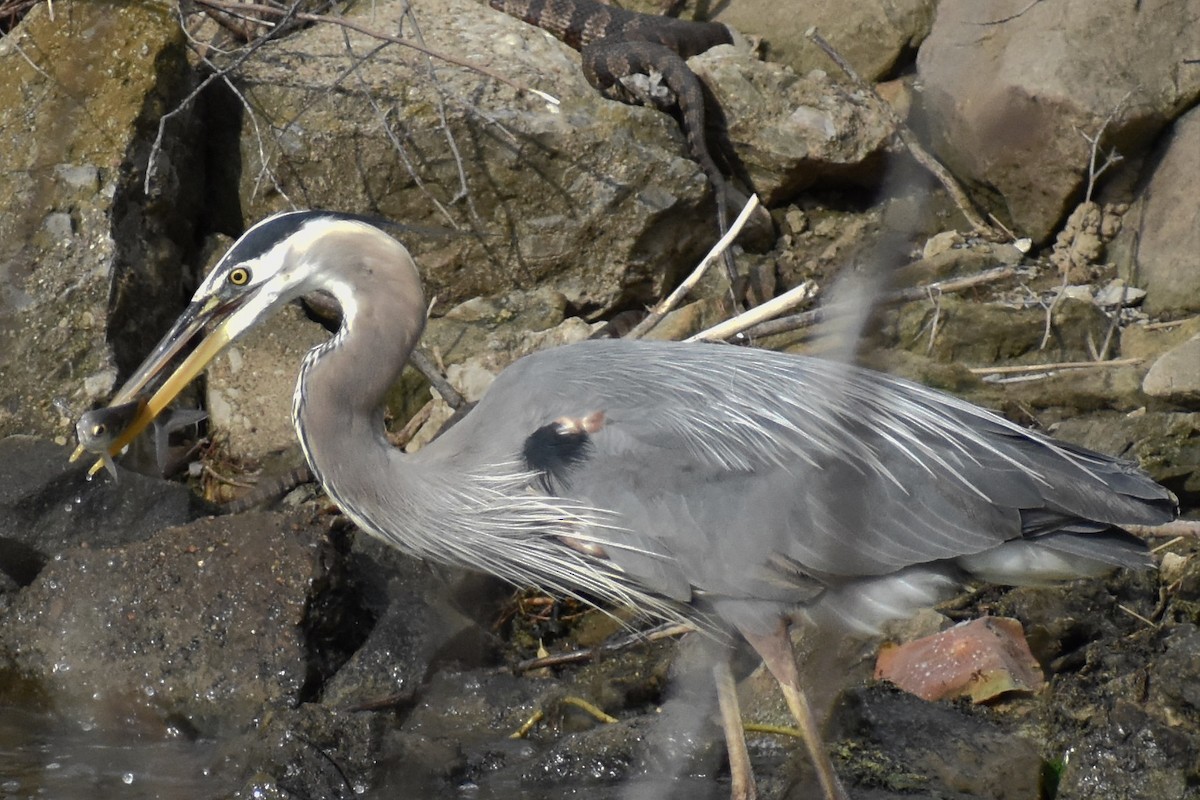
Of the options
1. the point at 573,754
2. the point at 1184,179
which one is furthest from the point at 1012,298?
the point at 573,754

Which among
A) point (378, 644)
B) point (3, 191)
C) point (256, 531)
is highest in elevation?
point (3, 191)

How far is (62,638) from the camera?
15.1 ft

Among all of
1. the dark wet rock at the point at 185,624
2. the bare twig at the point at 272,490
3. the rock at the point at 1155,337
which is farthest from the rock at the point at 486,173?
the dark wet rock at the point at 185,624

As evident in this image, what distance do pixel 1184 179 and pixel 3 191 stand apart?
15.7ft

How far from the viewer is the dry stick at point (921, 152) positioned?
655 cm

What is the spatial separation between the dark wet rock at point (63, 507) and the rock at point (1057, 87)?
3533 mm

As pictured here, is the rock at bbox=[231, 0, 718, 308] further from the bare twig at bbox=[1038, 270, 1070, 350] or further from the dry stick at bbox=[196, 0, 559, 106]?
the bare twig at bbox=[1038, 270, 1070, 350]

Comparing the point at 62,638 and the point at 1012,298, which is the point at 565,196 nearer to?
the point at 1012,298

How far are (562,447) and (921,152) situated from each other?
11.5 feet

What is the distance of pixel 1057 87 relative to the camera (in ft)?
20.5

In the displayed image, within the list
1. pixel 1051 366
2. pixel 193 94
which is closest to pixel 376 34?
pixel 193 94

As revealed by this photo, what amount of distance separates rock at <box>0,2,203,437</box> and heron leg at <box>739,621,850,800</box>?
3.01m

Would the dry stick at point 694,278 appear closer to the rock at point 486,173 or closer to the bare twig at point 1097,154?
the rock at point 486,173

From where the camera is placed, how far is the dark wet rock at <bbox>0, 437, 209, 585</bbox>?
16.3 ft
